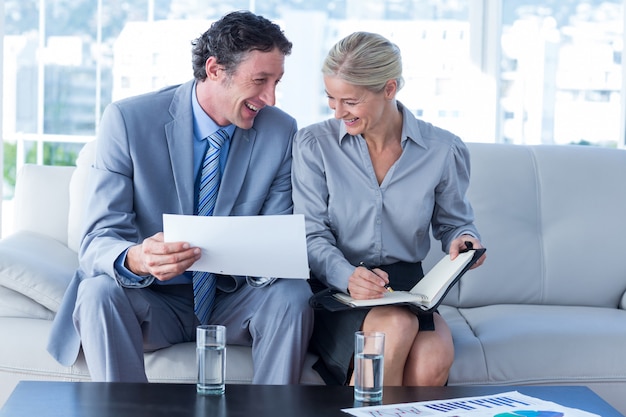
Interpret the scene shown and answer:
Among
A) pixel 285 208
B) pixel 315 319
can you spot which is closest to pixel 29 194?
pixel 285 208

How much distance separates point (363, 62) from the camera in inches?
87.3

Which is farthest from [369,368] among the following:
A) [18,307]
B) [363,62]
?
[18,307]

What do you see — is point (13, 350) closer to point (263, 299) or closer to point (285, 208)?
point (263, 299)

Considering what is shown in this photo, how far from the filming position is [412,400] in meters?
1.58

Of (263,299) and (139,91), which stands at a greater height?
(139,91)

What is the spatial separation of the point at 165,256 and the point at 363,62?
71cm

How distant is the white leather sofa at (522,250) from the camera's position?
2289 mm

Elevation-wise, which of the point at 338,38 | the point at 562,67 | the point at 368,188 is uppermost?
the point at 338,38

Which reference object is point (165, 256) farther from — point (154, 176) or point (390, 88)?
point (390, 88)

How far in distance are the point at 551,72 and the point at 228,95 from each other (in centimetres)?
262

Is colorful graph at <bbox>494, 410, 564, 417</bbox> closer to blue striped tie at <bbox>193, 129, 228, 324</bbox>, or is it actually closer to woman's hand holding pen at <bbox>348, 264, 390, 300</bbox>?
woman's hand holding pen at <bbox>348, 264, 390, 300</bbox>

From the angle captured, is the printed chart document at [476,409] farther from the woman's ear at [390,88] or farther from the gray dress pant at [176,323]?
the woman's ear at [390,88]

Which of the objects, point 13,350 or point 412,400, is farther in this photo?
point 13,350

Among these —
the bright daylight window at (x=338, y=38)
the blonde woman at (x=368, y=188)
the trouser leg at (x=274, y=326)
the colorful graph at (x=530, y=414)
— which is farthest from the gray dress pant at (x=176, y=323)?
the bright daylight window at (x=338, y=38)
